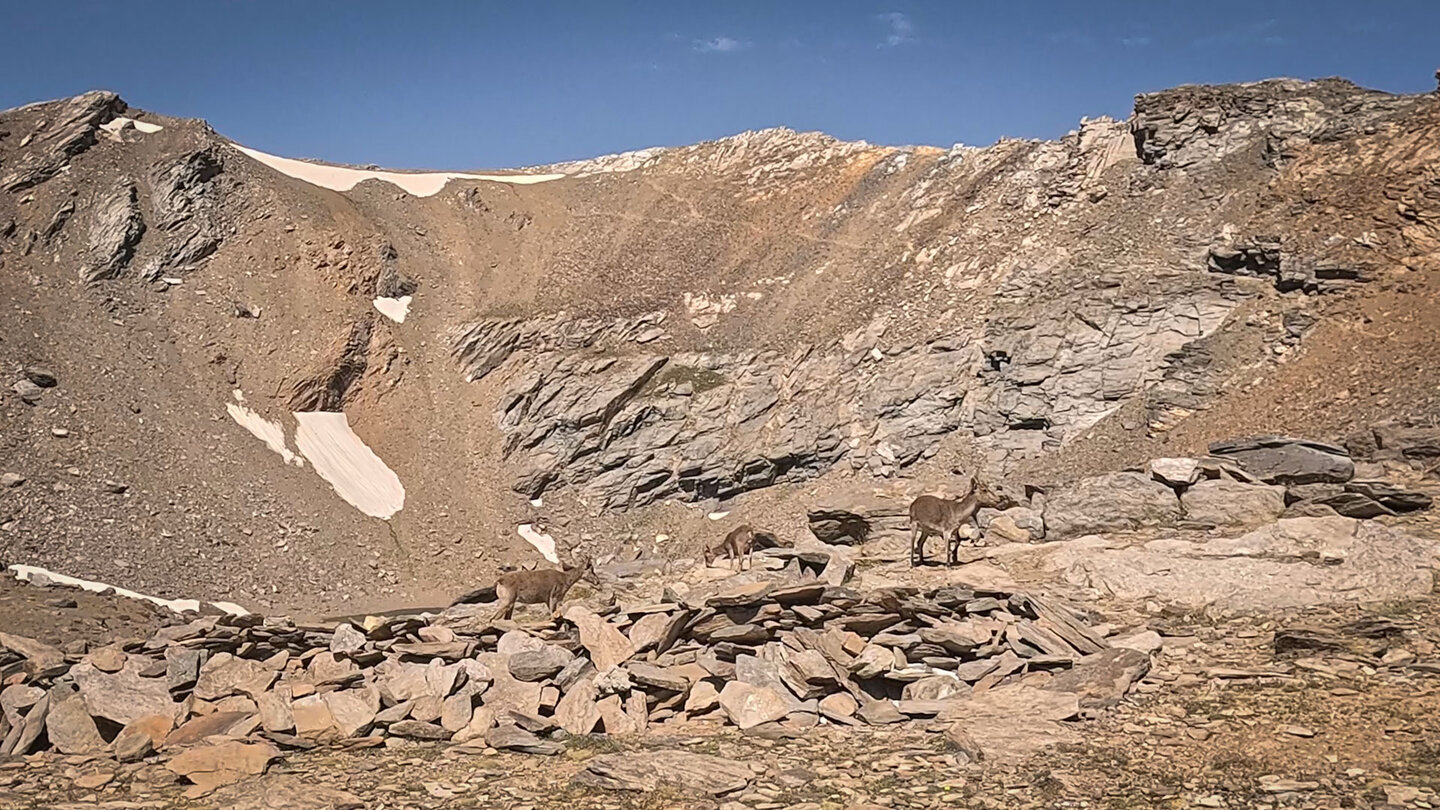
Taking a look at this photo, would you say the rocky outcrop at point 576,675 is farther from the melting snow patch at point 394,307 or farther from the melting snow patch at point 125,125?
the melting snow patch at point 125,125

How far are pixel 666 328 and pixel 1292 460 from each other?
27.8m

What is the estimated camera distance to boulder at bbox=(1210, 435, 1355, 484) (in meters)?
17.7

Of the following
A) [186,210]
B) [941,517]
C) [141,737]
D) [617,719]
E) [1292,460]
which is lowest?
[141,737]

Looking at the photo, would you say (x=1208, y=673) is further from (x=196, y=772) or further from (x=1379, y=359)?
(x=1379, y=359)

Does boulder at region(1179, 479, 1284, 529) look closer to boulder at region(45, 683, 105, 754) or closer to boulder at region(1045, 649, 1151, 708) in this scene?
boulder at region(1045, 649, 1151, 708)

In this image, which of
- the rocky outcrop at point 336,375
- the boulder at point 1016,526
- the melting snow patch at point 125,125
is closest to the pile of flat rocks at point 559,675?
the boulder at point 1016,526

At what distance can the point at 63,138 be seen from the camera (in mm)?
43062

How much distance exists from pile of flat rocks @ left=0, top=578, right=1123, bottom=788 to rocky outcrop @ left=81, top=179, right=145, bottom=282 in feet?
102

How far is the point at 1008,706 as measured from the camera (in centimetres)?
1027

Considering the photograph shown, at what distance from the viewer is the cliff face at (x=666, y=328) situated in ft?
97.7

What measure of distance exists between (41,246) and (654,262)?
2473cm

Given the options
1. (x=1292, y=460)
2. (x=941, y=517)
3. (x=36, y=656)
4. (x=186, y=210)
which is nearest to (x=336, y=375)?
(x=186, y=210)

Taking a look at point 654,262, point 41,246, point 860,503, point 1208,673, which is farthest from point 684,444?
point 1208,673

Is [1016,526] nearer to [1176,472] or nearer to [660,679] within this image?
[1176,472]
